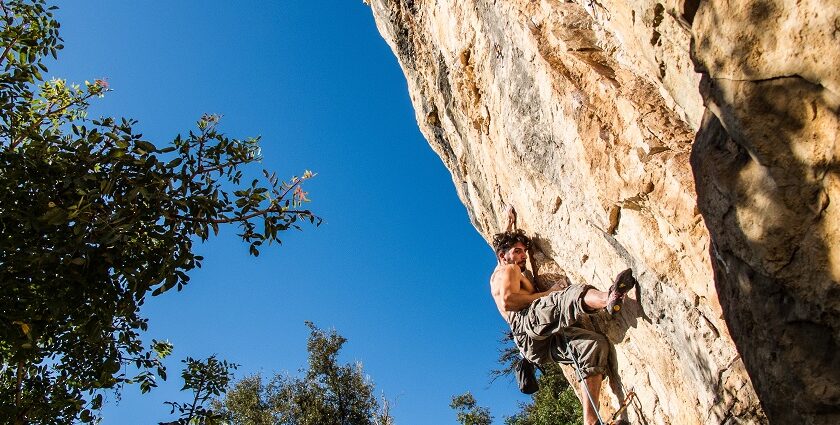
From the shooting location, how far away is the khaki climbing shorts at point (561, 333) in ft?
21.0

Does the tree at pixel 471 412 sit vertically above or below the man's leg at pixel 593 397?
above

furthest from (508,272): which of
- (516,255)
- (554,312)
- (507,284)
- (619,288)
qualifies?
(619,288)

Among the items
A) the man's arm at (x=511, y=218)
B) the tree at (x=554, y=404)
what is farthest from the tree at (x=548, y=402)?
the man's arm at (x=511, y=218)

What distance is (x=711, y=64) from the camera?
387 centimetres

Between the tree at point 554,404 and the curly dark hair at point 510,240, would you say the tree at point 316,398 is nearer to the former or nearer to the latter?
the tree at point 554,404

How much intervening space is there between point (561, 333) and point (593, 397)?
787 millimetres

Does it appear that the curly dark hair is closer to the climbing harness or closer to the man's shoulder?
the man's shoulder

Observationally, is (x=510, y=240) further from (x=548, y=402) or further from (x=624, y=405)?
(x=548, y=402)

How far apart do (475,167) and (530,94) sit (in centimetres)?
303

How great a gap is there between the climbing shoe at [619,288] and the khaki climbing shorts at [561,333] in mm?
544

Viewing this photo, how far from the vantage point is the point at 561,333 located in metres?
6.78

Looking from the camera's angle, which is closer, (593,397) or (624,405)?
(624,405)

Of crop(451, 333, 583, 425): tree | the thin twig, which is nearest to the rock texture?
the thin twig

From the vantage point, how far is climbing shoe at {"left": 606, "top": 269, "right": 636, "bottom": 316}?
5645 millimetres
